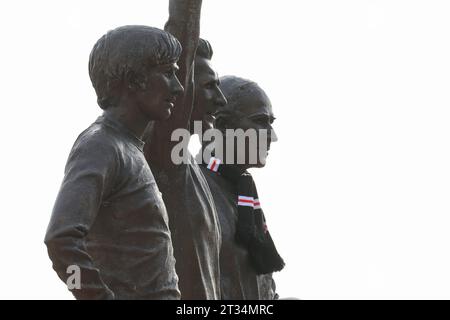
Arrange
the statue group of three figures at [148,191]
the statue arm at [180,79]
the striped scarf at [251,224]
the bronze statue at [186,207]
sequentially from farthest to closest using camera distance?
the striped scarf at [251,224] < the bronze statue at [186,207] < the statue arm at [180,79] < the statue group of three figures at [148,191]

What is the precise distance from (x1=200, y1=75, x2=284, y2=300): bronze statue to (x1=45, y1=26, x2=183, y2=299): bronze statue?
2411mm

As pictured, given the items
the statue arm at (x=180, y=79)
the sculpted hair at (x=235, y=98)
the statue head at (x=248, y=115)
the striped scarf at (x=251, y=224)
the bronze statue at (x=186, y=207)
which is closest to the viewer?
the statue arm at (x=180, y=79)

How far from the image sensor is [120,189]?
8.41 meters

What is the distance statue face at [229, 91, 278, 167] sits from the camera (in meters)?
11.6

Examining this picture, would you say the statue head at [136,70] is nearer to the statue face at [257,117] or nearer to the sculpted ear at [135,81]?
the sculpted ear at [135,81]

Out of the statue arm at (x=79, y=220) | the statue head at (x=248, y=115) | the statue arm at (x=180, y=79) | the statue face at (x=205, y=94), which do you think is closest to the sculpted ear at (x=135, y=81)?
the statue arm at (x=79, y=220)

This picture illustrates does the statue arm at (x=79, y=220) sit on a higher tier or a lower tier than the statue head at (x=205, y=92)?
lower

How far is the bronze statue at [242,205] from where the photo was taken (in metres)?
11.0

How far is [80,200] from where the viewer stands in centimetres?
807

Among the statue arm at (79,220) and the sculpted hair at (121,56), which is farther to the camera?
the sculpted hair at (121,56)

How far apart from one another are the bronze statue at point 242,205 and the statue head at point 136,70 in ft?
8.01

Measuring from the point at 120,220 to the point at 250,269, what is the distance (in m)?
2.92

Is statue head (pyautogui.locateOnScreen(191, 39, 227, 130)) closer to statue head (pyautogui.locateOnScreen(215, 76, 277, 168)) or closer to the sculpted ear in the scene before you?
statue head (pyautogui.locateOnScreen(215, 76, 277, 168))

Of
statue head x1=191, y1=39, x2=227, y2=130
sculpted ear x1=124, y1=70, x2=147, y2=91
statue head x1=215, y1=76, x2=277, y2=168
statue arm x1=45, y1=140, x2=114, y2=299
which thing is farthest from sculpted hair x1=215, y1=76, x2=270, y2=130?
statue arm x1=45, y1=140, x2=114, y2=299
